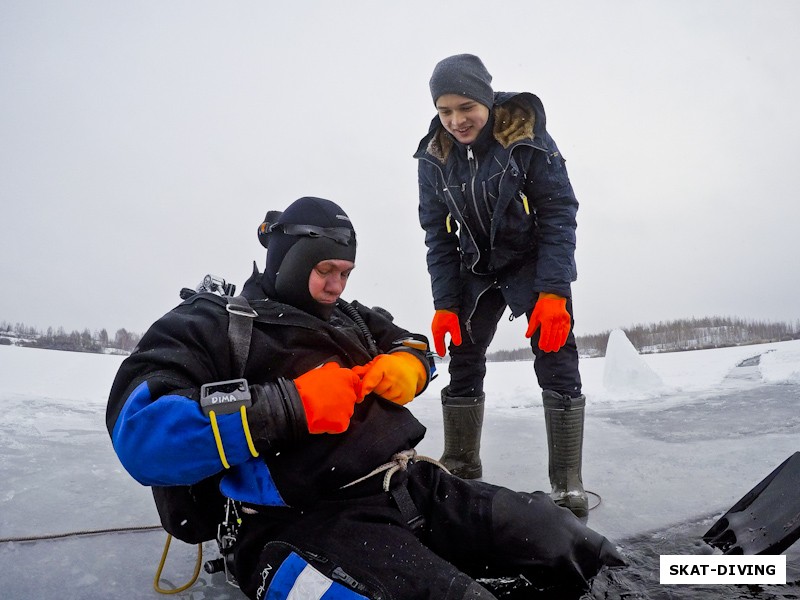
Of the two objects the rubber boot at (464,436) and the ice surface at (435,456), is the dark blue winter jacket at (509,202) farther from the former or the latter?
the ice surface at (435,456)

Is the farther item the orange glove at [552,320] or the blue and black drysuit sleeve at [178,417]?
the orange glove at [552,320]

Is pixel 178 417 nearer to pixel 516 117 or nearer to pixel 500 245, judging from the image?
pixel 500 245

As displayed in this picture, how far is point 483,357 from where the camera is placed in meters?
2.71

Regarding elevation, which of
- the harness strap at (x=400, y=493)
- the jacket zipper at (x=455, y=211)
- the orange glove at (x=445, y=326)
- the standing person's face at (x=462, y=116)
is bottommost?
the harness strap at (x=400, y=493)

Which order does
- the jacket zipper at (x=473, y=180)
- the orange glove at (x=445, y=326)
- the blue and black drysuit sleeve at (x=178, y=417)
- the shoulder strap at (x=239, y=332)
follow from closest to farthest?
1. the blue and black drysuit sleeve at (x=178, y=417)
2. the shoulder strap at (x=239, y=332)
3. the jacket zipper at (x=473, y=180)
4. the orange glove at (x=445, y=326)

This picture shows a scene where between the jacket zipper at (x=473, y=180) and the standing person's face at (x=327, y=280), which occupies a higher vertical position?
the jacket zipper at (x=473, y=180)

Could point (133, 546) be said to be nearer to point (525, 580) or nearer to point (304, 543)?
point (304, 543)

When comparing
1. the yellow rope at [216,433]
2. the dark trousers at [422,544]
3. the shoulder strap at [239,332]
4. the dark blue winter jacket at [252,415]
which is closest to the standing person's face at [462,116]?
the dark blue winter jacket at [252,415]

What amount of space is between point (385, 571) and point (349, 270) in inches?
36.8

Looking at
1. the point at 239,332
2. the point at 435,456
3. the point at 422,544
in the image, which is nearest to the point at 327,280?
the point at 239,332

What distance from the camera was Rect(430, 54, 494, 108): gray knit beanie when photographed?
2.28 m

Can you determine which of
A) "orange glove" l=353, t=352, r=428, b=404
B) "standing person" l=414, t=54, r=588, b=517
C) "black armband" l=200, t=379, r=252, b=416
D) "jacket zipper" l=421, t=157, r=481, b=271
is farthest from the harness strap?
"jacket zipper" l=421, t=157, r=481, b=271

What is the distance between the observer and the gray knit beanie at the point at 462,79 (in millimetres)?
2279

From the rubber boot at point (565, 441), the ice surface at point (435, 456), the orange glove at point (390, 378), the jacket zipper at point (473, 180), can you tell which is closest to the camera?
the orange glove at point (390, 378)
